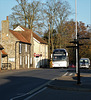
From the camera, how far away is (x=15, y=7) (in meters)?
62.3

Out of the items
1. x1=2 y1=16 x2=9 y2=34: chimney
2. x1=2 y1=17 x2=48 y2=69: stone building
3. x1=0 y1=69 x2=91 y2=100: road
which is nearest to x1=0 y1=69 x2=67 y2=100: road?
x1=0 y1=69 x2=91 y2=100: road

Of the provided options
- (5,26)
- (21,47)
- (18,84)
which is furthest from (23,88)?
(21,47)

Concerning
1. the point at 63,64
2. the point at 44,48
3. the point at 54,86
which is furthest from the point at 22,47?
the point at 54,86

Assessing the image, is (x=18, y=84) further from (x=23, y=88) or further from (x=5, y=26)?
(x=5, y=26)

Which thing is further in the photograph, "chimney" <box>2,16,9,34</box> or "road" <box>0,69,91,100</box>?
"chimney" <box>2,16,9,34</box>

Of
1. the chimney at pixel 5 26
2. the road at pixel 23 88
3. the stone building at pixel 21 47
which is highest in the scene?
the chimney at pixel 5 26

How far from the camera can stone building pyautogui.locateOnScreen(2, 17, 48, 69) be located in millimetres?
51731

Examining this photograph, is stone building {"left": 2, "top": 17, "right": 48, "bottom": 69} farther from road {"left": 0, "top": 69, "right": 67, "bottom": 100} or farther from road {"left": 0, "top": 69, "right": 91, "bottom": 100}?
road {"left": 0, "top": 69, "right": 91, "bottom": 100}

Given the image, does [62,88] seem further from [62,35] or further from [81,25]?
[81,25]

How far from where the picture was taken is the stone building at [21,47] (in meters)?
51.7

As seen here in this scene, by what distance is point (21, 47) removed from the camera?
53719 mm

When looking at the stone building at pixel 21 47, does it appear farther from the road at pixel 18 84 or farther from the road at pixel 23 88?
the road at pixel 23 88

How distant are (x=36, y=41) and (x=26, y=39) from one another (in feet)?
18.0

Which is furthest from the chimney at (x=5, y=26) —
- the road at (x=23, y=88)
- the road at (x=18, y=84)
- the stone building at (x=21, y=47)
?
the road at (x=23, y=88)
